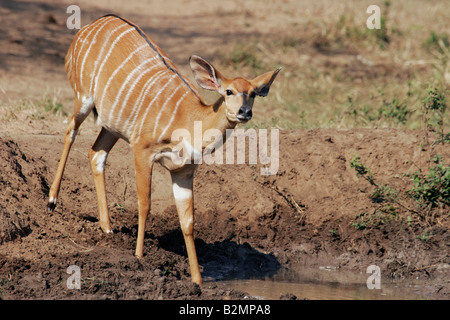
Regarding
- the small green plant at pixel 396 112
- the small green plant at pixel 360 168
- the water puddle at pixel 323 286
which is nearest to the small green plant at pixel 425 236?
the water puddle at pixel 323 286

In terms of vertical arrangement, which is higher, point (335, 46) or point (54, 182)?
point (335, 46)

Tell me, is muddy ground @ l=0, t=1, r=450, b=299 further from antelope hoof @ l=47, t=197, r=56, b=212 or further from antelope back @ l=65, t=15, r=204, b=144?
antelope back @ l=65, t=15, r=204, b=144

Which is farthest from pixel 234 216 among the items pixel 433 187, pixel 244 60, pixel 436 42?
pixel 436 42

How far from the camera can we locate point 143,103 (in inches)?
236

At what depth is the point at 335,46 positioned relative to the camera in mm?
12664

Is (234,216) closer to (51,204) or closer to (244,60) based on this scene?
(51,204)

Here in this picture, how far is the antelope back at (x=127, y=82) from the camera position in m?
5.88

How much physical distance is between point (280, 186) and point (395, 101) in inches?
90.1

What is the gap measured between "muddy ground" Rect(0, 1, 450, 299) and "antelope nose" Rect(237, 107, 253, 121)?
1355 millimetres

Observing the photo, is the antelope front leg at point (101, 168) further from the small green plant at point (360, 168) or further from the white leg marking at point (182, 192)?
the small green plant at point (360, 168)

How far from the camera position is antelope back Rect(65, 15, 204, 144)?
588 centimetres

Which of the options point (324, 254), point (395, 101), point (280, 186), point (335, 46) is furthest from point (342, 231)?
point (335, 46)

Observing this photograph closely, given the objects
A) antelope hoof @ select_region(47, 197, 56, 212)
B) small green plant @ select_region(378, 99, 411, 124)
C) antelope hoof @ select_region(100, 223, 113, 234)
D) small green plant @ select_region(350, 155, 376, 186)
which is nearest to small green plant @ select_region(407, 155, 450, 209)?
small green plant @ select_region(350, 155, 376, 186)

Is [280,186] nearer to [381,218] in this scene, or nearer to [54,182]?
[381,218]
